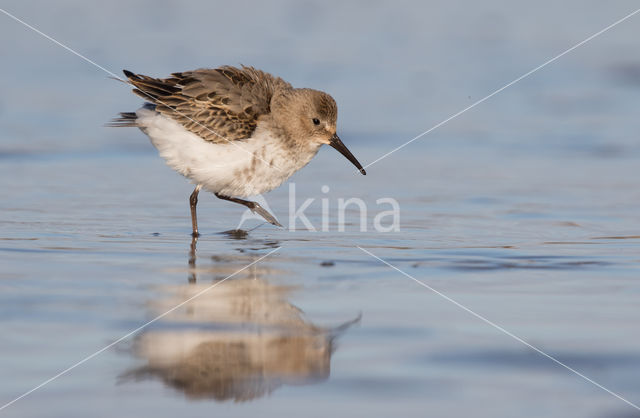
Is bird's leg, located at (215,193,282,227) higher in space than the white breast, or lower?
lower

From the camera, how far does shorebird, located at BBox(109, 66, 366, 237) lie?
7.25m

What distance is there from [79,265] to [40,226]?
4.51 ft

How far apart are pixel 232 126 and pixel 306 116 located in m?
0.70

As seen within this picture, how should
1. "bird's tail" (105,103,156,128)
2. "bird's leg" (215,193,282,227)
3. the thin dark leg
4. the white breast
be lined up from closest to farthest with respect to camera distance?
the thin dark leg
the white breast
"bird's leg" (215,193,282,227)
"bird's tail" (105,103,156,128)

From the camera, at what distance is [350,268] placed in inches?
225

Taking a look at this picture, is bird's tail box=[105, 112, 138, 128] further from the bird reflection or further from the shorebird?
the bird reflection

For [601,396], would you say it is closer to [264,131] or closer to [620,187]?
[264,131]

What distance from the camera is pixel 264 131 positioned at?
7285 mm

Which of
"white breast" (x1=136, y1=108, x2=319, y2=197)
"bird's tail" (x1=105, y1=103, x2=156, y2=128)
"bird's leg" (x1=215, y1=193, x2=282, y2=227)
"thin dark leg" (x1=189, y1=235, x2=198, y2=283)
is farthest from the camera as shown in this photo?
"bird's tail" (x1=105, y1=103, x2=156, y2=128)

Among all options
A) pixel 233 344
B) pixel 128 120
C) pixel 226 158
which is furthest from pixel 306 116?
pixel 233 344

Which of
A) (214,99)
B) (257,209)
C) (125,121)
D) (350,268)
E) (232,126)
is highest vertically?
(214,99)

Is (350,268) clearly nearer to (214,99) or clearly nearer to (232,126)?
(232,126)

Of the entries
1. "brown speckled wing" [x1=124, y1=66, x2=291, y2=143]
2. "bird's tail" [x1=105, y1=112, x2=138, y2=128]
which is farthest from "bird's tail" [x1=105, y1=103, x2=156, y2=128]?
"brown speckled wing" [x1=124, y1=66, x2=291, y2=143]

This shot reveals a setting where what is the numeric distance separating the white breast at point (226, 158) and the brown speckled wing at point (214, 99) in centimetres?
8
